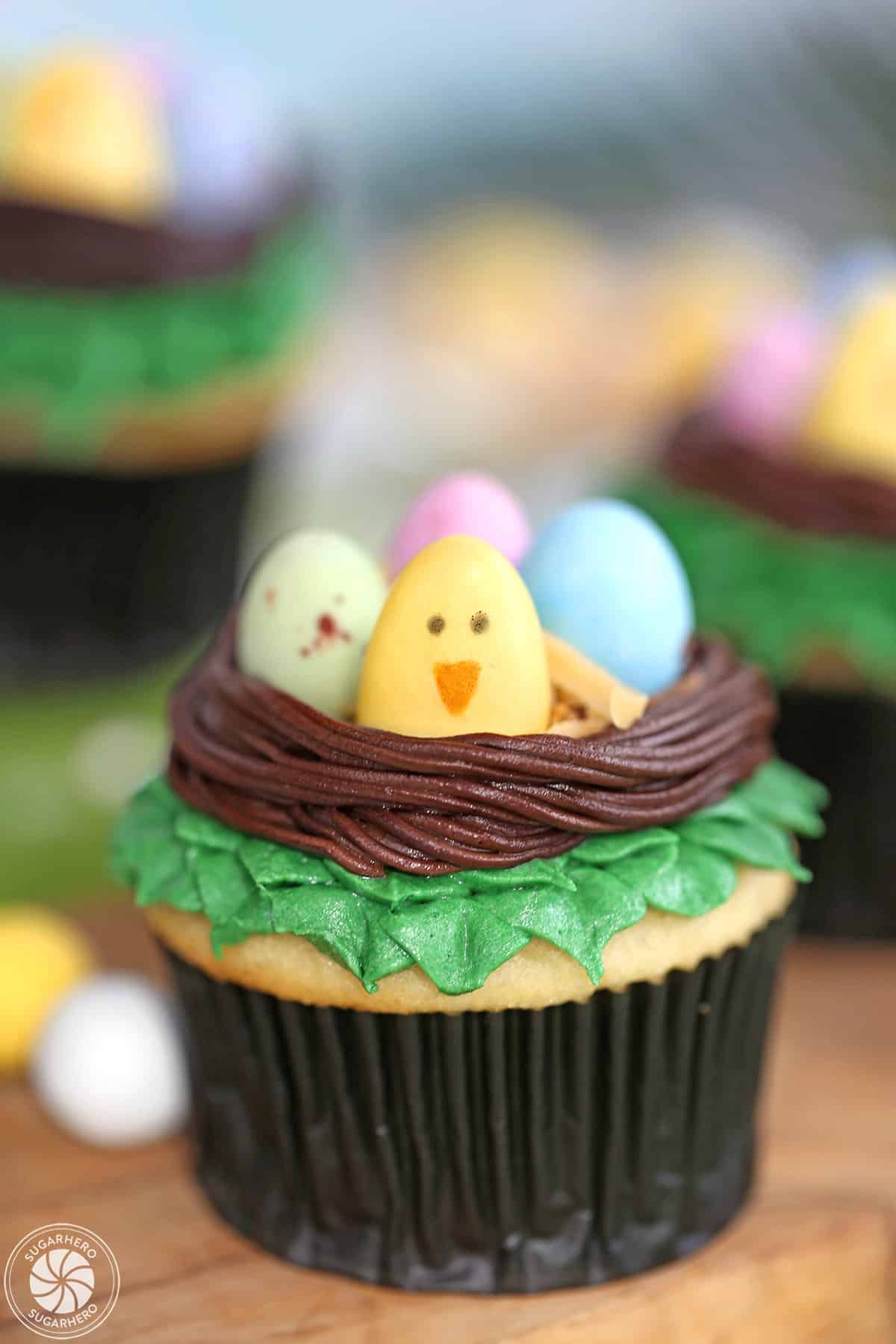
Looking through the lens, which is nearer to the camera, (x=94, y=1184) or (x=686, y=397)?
(x=94, y=1184)

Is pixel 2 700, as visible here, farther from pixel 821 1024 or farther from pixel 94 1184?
pixel 821 1024

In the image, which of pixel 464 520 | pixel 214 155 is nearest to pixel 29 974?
pixel 464 520

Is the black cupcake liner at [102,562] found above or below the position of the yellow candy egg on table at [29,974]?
above

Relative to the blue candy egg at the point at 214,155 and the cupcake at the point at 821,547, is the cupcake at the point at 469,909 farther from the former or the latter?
the blue candy egg at the point at 214,155

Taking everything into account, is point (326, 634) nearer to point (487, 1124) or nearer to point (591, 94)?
point (487, 1124)

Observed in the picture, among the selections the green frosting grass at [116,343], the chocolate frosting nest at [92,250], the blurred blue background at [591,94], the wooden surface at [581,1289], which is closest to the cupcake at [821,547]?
the wooden surface at [581,1289]

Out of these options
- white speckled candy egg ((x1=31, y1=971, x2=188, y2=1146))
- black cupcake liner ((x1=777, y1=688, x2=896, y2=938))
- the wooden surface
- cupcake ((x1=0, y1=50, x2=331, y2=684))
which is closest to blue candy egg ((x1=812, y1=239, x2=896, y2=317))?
black cupcake liner ((x1=777, y1=688, x2=896, y2=938))

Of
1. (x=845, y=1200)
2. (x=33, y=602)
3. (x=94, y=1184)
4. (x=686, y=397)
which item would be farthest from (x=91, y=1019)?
(x=686, y=397)
